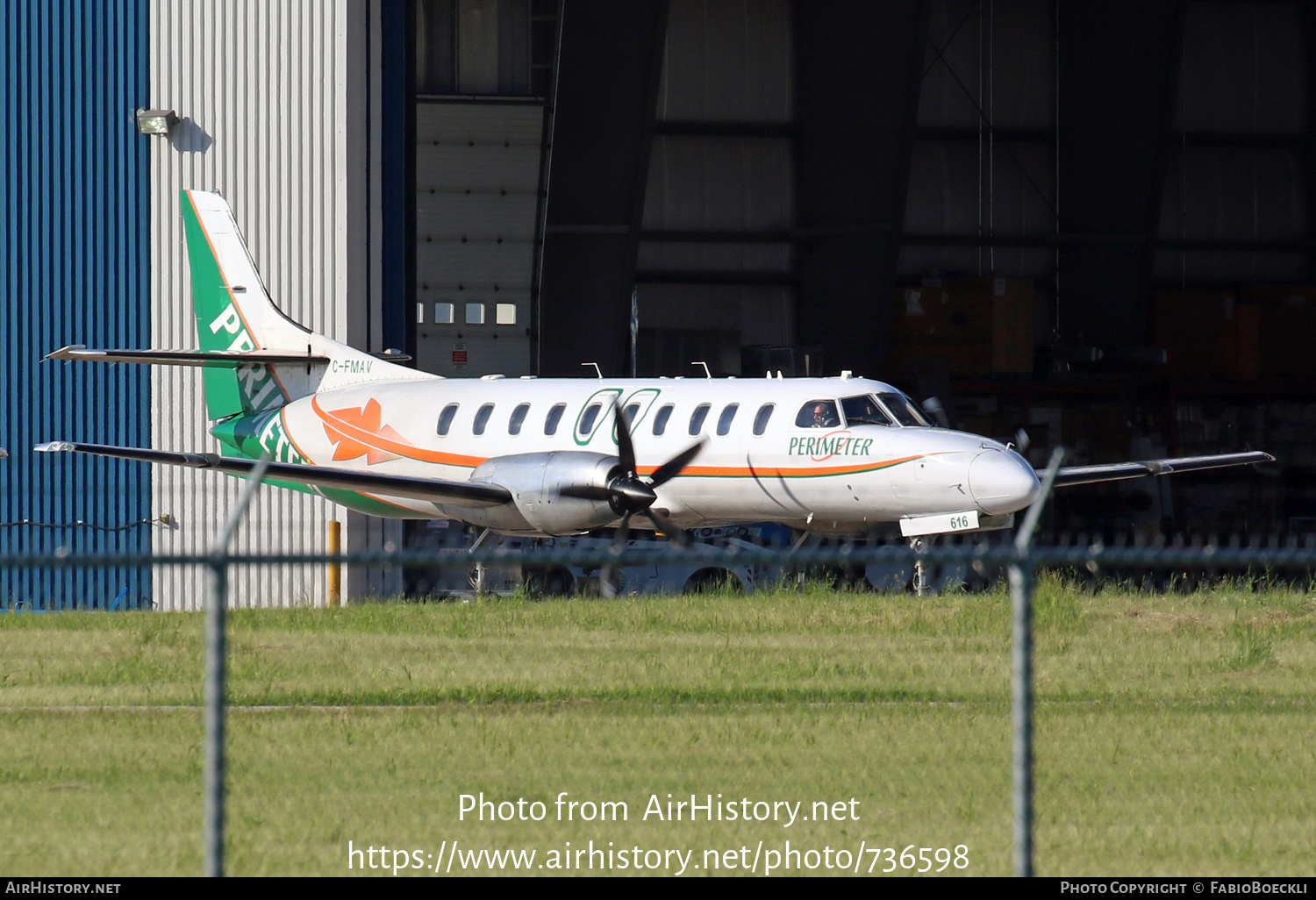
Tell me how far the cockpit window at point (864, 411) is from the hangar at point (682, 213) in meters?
8.41

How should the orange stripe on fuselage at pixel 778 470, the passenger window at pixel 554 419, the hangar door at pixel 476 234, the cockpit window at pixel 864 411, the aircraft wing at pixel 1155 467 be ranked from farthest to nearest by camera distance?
the hangar door at pixel 476 234, the passenger window at pixel 554 419, the aircraft wing at pixel 1155 467, the cockpit window at pixel 864 411, the orange stripe on fuselage at pixel 778 470

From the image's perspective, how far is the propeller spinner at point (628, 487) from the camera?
20.5 meters

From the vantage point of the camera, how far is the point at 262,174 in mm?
25031

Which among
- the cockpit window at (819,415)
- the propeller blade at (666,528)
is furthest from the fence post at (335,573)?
the cockpit window at (819,415)

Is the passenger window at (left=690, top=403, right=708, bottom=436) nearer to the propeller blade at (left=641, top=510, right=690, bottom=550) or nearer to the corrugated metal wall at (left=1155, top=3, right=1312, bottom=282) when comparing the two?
the propeller blade at (left=641, top=510, right=690, bottom=550)

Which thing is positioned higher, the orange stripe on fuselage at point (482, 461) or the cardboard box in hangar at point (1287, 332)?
the cardboard box in hangar at point (1287, 332)

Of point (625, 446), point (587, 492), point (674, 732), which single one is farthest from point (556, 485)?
point (674, 732)

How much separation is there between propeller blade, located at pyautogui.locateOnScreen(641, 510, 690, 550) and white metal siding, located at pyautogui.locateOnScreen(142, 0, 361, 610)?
5.80 metres

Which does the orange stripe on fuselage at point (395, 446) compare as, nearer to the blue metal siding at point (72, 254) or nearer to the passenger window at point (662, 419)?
the passenger window at point (662, 419)

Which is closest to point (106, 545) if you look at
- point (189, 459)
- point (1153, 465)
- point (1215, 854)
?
point (189, 459)

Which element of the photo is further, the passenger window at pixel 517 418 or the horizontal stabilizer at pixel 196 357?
the passenger window at pixel 517 418

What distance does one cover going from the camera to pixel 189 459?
67.9 feet

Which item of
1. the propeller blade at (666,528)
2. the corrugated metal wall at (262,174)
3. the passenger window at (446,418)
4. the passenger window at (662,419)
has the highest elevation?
the corrugated metal wall at (262,174)

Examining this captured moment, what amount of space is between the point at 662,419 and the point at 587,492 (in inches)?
93.2
